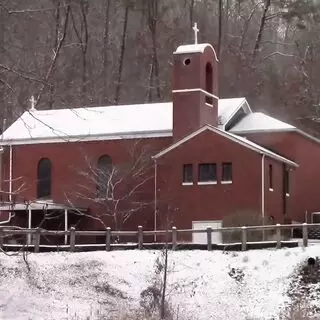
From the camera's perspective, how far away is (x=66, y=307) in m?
23.0

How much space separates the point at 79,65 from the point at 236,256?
99.7ft

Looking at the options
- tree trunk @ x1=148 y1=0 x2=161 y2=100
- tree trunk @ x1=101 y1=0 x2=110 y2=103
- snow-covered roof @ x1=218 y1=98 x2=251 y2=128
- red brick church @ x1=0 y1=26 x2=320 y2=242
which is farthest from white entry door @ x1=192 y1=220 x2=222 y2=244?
tree trunk @ x1=148 y1=0 x2=161 y2=100

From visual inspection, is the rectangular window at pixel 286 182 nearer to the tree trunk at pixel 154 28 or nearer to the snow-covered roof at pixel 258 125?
the snow-covered roof at pixel 258 125

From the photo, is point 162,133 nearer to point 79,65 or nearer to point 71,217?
point 71,217

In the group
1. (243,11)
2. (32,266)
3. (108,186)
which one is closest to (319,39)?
(243,11)

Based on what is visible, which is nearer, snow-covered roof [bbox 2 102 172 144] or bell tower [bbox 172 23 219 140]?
bell tower [bbox 172 23 219 140]

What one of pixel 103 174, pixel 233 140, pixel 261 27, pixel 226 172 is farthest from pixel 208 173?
pixel 261 27

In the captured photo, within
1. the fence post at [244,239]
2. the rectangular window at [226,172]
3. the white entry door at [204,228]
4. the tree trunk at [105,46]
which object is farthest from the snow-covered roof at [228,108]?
the tree trunk at [105,46]

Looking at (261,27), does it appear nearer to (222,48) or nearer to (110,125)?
(222,48)

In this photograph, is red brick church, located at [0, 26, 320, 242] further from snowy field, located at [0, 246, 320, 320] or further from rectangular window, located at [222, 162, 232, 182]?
snowy field, located at [0, 246, 320, 320]

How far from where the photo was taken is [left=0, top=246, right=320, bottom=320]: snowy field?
2333 cm

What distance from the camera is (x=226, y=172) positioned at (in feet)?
116

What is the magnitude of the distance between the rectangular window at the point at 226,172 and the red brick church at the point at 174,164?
0.15 feet

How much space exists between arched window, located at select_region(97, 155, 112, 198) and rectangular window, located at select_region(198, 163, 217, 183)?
16.5ft
